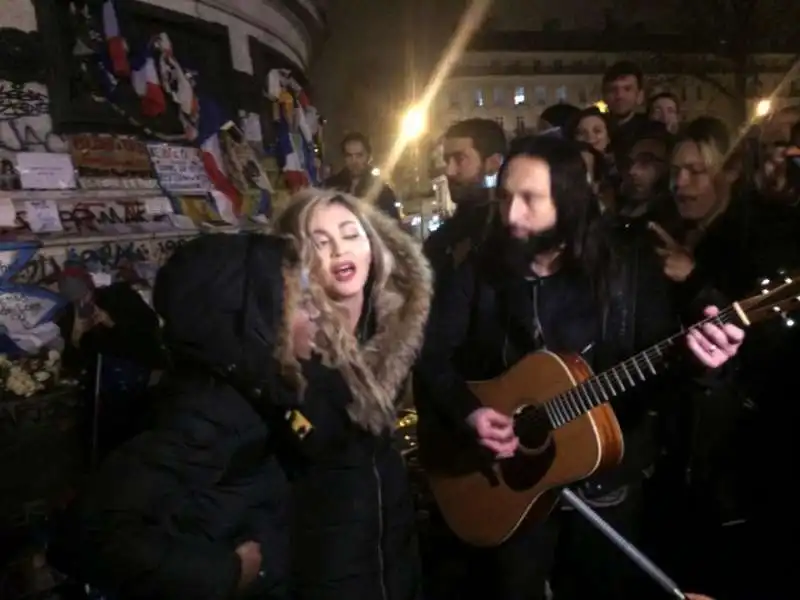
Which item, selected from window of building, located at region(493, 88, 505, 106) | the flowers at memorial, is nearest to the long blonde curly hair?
the flowers at memorial

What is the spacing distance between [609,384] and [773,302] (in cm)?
66

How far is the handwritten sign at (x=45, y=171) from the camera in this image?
5.44 m

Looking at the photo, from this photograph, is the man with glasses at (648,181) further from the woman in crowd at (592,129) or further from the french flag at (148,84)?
the french flag at (148,84)

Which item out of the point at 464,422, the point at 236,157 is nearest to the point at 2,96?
the point at 236,157

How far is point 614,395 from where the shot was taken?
2906 millimetres

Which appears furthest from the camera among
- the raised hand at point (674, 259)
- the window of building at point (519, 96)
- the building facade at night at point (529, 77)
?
the window of building at point (519, 96)

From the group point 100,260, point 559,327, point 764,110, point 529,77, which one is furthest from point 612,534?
point 529,77

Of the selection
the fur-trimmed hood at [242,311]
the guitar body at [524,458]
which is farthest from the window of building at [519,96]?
the fur-trimmed hood at [242,311]

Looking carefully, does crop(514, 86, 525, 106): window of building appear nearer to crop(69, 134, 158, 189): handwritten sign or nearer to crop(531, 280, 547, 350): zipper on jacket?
crop(69, 134, 158, 189): handwritten sign

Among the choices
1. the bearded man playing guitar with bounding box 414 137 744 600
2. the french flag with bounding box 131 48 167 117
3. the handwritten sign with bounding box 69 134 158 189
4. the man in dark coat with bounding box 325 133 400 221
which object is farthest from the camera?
the man in dark coat with bounding box 325 133 400 221

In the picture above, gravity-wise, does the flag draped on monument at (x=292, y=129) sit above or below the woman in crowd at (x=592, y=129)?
above

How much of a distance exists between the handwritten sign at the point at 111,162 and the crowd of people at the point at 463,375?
9.27ft

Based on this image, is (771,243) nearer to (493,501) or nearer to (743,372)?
(743,372)

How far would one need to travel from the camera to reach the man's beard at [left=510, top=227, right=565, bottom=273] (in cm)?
304
